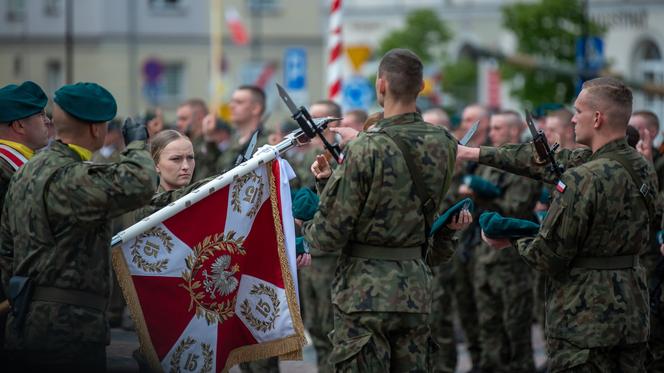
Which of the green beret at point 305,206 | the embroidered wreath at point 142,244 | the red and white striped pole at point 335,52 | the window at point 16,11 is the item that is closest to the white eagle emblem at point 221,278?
the embroidered wreath at point 142,244

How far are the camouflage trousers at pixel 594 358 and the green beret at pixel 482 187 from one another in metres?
3.50

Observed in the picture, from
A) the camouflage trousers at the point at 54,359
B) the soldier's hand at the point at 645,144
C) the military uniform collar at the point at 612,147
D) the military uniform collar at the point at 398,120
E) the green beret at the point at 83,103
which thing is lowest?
the camouflage trousers at the point at 54,359

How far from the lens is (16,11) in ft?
167

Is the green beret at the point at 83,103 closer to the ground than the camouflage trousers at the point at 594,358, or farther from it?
farther from it

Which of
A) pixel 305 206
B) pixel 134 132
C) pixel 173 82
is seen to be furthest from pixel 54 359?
pixel 173 82

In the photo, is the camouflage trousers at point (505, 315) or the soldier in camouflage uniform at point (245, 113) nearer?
the camouflage trousers at point (505, 315)

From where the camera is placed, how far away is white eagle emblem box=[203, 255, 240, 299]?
276 inches

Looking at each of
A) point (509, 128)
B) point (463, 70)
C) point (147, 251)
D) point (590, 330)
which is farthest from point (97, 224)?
point (463, 70)

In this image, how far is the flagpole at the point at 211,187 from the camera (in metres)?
6.70

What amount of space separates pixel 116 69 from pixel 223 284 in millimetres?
44415

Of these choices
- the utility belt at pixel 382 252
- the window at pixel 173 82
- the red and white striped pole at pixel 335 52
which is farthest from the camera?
the window at pixel 173 82

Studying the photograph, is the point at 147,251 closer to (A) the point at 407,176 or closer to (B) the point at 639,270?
(A) the point at 407,176

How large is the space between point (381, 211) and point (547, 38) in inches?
932

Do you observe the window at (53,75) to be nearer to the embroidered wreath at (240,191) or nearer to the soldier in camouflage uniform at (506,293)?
the soldier in camouflage uniform at (506,293)
